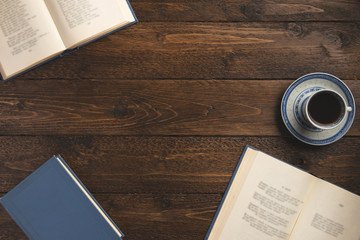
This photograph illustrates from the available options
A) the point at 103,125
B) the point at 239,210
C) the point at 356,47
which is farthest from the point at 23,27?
the point at 356,47

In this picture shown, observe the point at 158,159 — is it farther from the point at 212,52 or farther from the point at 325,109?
the point at 325,109

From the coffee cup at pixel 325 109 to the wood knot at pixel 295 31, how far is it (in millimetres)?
197

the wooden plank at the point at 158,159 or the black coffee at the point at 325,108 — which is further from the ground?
the black coffee at the point at 325,108

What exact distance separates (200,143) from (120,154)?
0.22 m

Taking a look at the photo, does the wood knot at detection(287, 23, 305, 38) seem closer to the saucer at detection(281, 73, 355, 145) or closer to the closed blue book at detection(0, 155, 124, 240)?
the saucer at detection(281, 73, 355, 145)

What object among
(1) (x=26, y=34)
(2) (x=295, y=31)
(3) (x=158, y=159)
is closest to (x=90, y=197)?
(3) (x=158, y=159)

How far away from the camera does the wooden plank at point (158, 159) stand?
77 centimetres

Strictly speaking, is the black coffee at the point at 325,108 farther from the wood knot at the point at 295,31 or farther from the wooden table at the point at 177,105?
the wood knot at the point at 295,31

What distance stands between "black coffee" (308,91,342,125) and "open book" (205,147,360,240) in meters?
0.15

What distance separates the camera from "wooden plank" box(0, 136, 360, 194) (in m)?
0.77

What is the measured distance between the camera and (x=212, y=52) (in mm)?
793

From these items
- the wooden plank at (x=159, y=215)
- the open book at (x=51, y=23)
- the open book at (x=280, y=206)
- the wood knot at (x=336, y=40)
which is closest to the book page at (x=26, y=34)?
the open book at (x=51, y=23)

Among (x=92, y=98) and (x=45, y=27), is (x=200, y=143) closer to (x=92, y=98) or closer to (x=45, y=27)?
(x=92, y=98)

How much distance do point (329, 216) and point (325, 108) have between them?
28 cm
